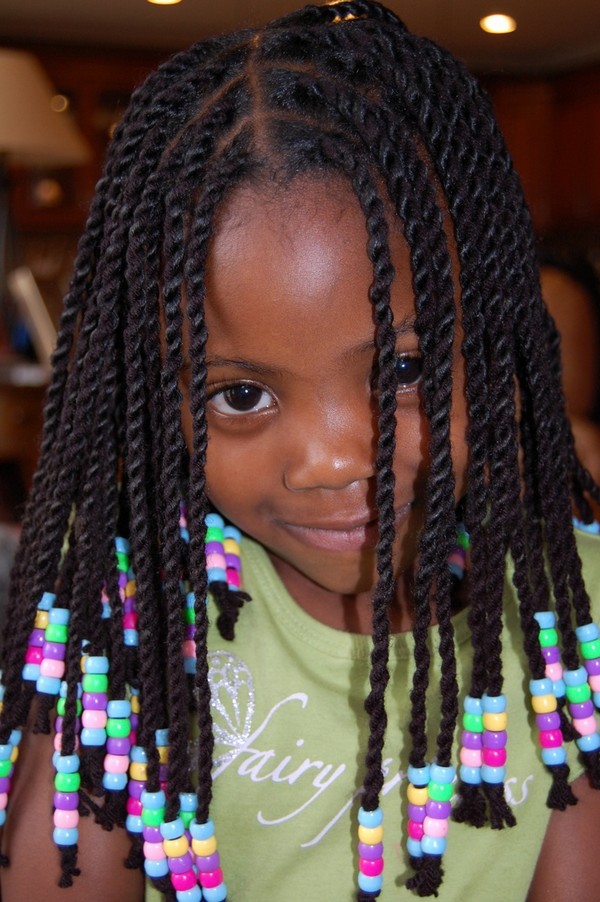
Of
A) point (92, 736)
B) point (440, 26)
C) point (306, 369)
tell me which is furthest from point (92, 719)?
point (440, 26)

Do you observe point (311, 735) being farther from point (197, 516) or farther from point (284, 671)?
point (197, 516)

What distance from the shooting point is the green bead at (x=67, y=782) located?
76cm

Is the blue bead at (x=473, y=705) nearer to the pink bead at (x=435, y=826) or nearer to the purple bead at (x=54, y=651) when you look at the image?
the pink bead at (x=435, y=826)

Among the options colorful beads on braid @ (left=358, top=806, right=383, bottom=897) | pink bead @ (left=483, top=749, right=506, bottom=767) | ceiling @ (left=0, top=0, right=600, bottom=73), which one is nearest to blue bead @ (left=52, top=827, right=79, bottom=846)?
colorful beads on braid @ (left=358, top=806, right=383, bottom=897)

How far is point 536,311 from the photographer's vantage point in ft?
2.55

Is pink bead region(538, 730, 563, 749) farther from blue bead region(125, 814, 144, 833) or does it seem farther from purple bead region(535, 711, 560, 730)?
blue bead region(125, 814, 144, 833)

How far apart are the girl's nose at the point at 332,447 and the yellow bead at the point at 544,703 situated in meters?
0.25

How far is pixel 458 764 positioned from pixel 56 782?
32 cm

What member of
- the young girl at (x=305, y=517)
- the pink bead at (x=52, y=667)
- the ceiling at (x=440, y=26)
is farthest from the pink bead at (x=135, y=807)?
the ceiling at (x=440, y=26)

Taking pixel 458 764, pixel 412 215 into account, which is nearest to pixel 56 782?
pixel 458 764

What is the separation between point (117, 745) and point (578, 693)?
361 millimetres


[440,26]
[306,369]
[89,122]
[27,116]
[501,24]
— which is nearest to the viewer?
[306,369]

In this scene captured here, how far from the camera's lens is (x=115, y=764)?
2.51ft

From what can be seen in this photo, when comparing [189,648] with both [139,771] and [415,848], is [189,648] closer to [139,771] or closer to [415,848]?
[139,771]
